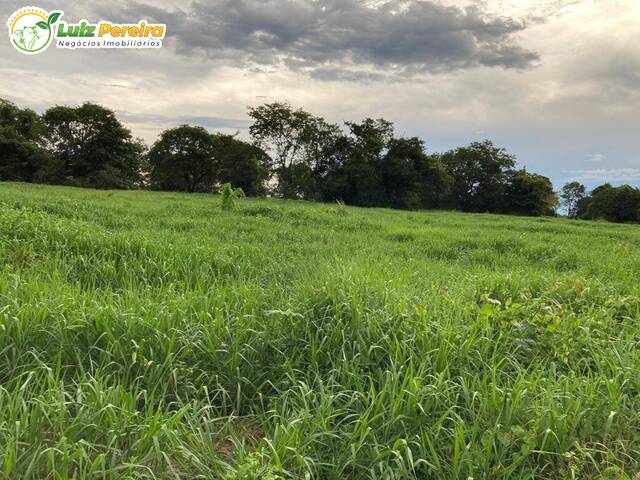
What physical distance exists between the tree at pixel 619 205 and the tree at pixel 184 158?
153 feet

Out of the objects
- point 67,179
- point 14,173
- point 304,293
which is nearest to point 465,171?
Result: point 67,179

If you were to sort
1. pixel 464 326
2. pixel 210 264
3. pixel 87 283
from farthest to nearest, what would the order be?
pixel 210 264 < pixel 87 283 < pixel 464 326

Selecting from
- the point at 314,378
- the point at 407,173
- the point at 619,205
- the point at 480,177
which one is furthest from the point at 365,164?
the point at 314,378

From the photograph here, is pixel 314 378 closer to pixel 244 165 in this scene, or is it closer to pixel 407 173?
pixel 244 165

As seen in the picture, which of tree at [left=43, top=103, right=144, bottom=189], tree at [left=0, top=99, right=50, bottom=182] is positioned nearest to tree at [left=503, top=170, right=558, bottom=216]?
tree at [left=43, top=103, right=144, bottom=189]

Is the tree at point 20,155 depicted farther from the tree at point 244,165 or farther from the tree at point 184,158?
the tree at point 244,165

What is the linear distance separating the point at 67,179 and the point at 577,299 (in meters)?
41.8

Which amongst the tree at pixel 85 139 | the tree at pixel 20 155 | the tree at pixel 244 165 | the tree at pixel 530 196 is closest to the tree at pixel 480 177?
the tree at pixel 530 196

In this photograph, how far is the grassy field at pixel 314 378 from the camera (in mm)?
2115

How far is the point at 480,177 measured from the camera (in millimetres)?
54938

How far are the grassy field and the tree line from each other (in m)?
34.6

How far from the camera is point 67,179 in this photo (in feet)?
120

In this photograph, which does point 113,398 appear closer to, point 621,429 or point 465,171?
point 621,429

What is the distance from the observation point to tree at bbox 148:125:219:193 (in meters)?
43.7
